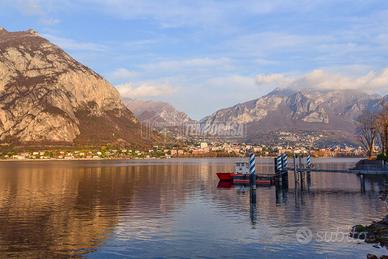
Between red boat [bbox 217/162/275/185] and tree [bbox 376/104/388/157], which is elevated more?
tree [bbox 376/104/388/157]

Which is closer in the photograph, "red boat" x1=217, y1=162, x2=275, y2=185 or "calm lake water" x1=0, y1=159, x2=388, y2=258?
"calm lake water" x1=0, y1=159, x2=388, y2=258

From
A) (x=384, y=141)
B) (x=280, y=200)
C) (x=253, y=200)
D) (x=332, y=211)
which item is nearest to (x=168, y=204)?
(x=253, y=200)

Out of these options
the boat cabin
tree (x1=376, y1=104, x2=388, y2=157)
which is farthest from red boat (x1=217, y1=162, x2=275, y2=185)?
tree (x1=376, y1=104, x2=388, y2=157)

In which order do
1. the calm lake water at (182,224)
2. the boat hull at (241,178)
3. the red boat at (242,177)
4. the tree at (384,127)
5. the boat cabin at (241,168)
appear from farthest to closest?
the tree at (384,127), the boat cabin at (241,168), the boat hull at (241,178), the red boat at (242,177), the calm lake water at (182,224)

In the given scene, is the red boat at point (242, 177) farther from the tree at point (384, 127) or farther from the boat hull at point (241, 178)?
the tree at point (384, 127)

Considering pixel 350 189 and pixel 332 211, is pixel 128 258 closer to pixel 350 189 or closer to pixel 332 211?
pixel 332 211

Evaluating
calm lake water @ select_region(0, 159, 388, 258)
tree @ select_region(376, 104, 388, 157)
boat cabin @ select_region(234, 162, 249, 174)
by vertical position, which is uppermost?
tree @ select_region(376, 104, 388, 157)

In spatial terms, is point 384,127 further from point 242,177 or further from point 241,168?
point 242,177

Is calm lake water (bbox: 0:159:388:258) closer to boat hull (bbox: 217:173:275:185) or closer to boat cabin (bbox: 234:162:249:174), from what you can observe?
boat hull (bbox: 217:173:275:185)

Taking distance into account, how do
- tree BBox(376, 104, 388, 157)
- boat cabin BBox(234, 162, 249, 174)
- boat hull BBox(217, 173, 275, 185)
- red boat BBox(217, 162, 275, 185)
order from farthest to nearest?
tree BBox(376, 104, 388, 157) < boat cabin BBox(234, 162, 249, 174) < boat hull BBox(217, 173, 275, 185) < red boat BBox(217, 162, 275, 185)

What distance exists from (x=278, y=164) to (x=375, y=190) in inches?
866

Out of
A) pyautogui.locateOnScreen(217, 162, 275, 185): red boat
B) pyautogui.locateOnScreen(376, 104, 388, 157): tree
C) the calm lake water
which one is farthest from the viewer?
pyautogui.locateOnScreen(376, 104, 388, 157): tree

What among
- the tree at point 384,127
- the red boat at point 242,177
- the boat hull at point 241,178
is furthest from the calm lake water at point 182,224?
the tree at point 384,127

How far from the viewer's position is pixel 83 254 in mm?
33344
